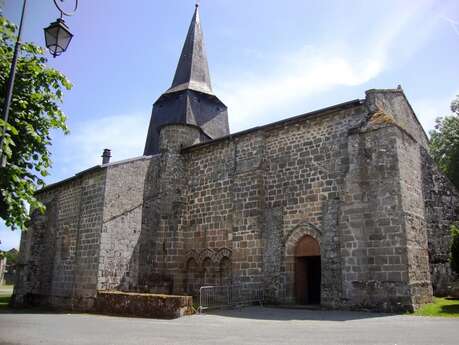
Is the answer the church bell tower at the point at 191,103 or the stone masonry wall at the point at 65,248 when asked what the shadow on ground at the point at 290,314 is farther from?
the church bell tower at the point at 191,103

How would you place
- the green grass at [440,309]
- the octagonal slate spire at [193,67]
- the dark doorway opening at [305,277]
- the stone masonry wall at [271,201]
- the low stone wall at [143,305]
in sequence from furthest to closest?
the octagonal slate spire at [193,67] → the dark doorway opening at [305,277] → the stone masonry wall at [271,201] → the low stone wall at [143,305] → the green grass at [440,309]

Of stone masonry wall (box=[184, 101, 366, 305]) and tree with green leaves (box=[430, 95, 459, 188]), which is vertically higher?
tree with green leaves (box=[430, 95, 459, 188])

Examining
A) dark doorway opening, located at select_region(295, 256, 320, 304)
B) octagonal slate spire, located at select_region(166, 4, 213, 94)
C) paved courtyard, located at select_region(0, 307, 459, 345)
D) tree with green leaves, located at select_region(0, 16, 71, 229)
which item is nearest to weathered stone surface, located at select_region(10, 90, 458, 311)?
dark doorway opening, located at select_region(295, 256, 320, 304)

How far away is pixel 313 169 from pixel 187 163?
6.91 meters

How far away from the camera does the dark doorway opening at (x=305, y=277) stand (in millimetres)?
13938

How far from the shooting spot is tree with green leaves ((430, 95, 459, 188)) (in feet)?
76.9

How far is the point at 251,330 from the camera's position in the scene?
8.62 meters

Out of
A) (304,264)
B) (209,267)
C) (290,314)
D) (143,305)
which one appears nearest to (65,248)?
(209,267)

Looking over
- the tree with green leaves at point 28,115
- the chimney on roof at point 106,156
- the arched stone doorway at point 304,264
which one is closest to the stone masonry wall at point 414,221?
the arched stone doorway at point 304,264

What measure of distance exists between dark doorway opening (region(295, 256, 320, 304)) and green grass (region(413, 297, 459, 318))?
3973 millimetres

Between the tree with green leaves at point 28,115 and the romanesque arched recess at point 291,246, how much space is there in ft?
29.9

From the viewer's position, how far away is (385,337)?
7.35 m

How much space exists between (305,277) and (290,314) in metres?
3.12

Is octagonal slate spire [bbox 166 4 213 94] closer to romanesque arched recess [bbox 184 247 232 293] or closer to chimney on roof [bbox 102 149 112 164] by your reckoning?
chimney on roof [bbox 102 149 112 164]
